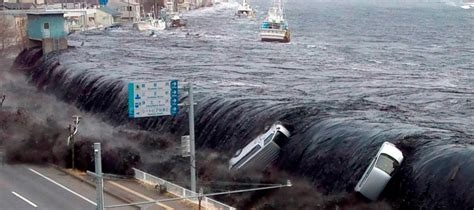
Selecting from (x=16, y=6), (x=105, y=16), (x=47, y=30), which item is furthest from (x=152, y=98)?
(x=105, y=16)

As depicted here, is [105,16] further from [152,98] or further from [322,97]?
[152,98]

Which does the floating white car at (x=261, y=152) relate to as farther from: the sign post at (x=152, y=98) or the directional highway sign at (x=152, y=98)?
the directional highway sign at (x=152, y=98)

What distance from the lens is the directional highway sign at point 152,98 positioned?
944 inches

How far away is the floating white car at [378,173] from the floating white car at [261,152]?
5.17m

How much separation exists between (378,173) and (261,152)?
245 inches

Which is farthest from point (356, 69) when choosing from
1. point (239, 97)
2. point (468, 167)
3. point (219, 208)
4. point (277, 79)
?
point (219, 208)

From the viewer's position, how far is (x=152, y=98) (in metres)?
24.3

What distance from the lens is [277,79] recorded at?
172 ft

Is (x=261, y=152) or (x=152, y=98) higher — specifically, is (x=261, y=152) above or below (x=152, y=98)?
below

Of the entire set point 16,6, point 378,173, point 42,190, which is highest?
point 16,6

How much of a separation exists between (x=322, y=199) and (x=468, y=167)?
214 inches

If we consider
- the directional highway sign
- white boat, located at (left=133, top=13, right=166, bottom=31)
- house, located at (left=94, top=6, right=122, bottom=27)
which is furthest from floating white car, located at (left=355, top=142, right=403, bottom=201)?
house, located at (left=94, top=6, right=122, bottom=27)

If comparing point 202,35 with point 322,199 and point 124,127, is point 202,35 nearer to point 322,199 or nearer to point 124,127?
point 124,127

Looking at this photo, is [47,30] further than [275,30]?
No
